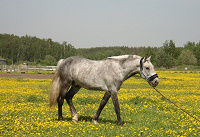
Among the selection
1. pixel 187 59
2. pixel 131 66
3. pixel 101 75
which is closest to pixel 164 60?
pixel 187 59

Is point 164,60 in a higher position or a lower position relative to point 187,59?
higher

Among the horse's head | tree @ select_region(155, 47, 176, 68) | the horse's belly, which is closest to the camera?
the horse's head

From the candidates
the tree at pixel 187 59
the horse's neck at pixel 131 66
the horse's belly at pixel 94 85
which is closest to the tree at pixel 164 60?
the tree at pixel 187 59

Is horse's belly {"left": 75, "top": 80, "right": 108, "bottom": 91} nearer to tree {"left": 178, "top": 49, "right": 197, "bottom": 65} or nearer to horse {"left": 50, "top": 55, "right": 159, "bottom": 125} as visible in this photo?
horse {"left": 50, "top": 55, "right": 159, "bottom": 125}

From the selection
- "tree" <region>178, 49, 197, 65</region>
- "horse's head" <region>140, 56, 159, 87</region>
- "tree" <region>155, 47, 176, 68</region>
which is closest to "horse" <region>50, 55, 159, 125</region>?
"horse's head" <region>140, 56, 159, 87</region>

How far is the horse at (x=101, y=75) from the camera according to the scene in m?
8.80

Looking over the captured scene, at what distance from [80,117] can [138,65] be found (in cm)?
334

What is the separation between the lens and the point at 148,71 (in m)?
8.80

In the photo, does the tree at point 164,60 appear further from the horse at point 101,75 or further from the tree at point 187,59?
the horse at point 101,75

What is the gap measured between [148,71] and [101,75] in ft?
5.42

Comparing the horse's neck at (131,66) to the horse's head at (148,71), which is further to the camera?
the horse's neck at (131,66)

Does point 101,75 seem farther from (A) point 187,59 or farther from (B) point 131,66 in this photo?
(A) point 187,59

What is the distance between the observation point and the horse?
346 inches

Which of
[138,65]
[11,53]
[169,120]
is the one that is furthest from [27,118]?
[11,53]
